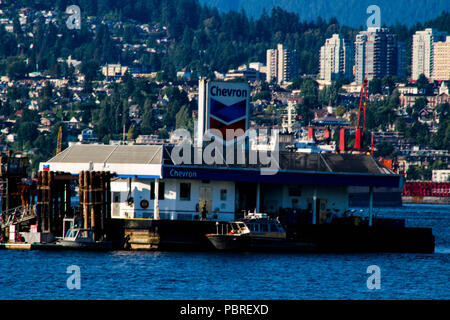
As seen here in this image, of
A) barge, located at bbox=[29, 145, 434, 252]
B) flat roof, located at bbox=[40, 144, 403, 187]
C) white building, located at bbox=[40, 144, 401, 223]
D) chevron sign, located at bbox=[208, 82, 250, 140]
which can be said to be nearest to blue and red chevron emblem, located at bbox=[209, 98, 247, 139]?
chevron sign, located at bbox=[208, 82, 250, 140]

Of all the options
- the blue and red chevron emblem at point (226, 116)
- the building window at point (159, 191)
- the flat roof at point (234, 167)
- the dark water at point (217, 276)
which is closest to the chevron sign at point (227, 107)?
the blue and red chevron emblem at point (226, 116)

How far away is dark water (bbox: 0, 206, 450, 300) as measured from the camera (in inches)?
2055

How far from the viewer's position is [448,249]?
8488 centimetres

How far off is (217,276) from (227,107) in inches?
675

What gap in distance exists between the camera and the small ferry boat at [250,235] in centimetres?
6569

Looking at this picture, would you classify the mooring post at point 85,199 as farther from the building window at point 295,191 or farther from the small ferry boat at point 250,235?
the building window at point 295,191

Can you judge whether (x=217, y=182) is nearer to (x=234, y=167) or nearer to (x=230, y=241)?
(x=234, y=167)

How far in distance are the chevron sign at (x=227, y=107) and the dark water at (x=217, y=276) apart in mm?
9346

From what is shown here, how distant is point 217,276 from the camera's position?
57.4 meters

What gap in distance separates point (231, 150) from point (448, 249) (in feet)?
77.2

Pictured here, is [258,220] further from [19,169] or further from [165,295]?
[19,169]

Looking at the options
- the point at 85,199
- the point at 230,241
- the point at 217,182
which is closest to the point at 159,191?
the point at 217,182

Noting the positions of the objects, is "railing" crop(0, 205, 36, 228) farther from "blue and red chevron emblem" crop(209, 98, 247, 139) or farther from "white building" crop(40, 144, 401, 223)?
"blue and red chevron emblem" crop(209, 98, 247, 139)
